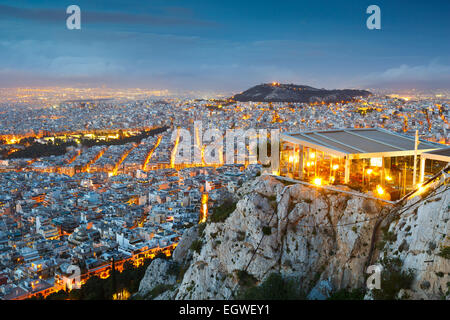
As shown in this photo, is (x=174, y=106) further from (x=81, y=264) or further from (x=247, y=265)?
(x=247, y=265)

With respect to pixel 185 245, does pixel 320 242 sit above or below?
above

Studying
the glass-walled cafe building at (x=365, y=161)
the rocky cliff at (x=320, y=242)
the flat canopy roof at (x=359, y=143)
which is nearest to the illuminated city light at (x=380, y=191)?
the glass-walled cafe building at (x=365, y=161)

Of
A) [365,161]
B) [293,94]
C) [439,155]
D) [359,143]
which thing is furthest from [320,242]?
[293,94]

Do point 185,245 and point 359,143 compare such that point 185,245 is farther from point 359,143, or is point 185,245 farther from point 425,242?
point 425,242

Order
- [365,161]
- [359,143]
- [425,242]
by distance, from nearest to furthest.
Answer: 1. [425,242]
2. [365,161]
3. [359,143]

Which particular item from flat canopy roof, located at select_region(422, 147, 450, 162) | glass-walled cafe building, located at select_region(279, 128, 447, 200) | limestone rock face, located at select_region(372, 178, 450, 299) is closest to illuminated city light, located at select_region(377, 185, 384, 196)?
glass-walled cafe building, located at select_region(279, 128, 447, 200)
